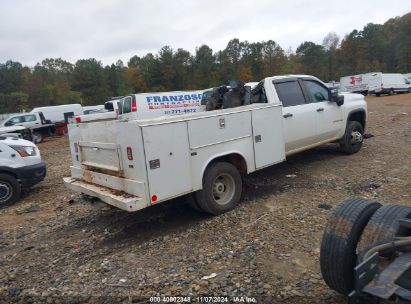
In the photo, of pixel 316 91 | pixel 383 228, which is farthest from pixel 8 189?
pixel 383 228

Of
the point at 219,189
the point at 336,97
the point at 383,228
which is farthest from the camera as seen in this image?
the point at 336,97

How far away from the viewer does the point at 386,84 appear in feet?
123

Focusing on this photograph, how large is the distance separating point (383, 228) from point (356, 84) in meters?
42.0

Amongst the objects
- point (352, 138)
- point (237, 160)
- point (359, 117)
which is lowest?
point (352, 138)

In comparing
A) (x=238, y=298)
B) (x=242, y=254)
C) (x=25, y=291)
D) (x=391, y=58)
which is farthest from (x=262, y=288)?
(x=391, y=58)

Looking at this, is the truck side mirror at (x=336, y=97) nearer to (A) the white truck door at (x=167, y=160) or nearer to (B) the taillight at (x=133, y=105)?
(A) the white truck door at (x=167, y=160)

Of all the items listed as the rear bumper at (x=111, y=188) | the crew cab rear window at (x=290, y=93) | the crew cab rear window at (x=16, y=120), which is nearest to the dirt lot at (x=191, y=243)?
the rear bumper at (x=111, y=188)

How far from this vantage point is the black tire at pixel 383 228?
104 inches

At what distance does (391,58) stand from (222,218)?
90.1m

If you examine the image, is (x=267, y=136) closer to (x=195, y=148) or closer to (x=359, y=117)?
(x=195, y=148)

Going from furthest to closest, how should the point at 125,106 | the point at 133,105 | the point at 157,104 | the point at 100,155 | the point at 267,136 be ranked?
1. the point at 125,106
2. the point at 157,104
3. the point at 133,105
4. the point at 267,136
5. the point at 100,155

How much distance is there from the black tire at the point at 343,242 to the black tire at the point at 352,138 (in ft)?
19.0

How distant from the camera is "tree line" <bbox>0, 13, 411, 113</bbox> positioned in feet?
227

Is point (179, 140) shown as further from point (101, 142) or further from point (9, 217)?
point (9, 217)
